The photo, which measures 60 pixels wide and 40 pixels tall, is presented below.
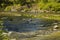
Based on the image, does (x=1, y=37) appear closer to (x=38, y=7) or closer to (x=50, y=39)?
(x=50, y=39)

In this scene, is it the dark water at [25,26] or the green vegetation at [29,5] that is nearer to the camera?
the dark water at [25,26]

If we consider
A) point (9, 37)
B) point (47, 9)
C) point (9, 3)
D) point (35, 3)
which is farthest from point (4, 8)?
point (9, 37)

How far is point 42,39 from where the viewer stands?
25.5 m

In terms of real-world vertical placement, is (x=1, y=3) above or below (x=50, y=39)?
below

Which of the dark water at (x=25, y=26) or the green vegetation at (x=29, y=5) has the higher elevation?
the dark water at (x=25, y=26)

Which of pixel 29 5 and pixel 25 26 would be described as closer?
pixel 25 26

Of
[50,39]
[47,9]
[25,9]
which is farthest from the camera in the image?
[25,9]

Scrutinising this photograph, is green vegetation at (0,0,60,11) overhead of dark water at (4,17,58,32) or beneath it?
beneath

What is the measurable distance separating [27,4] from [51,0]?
11.8m

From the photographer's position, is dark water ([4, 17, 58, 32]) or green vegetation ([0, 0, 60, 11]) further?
green vegetation ([0, 0, 60, 11])

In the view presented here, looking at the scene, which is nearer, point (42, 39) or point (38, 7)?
point (42, 39)

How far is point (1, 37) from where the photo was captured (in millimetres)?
26078

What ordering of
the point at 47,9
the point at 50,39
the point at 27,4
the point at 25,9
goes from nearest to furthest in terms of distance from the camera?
the point at 50,39
the point at 47,9
the point at 25,9
the point at 27,4

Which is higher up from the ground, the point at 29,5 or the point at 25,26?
the point at 25,26
